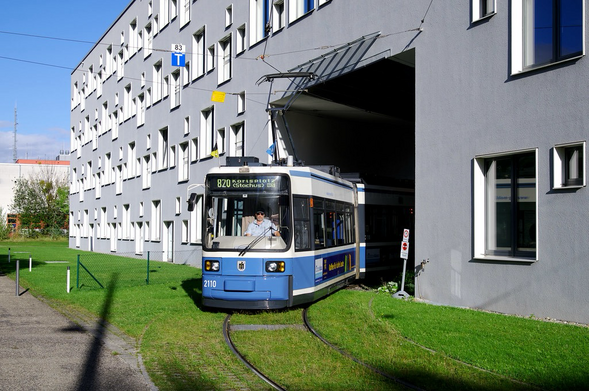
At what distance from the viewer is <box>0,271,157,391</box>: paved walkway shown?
7664 mm

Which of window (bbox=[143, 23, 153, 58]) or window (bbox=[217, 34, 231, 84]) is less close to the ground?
window (bbox=[143, 23, 153, 58])

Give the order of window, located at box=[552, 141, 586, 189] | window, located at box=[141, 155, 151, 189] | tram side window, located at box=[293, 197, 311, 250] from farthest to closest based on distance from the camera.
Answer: window, located at box=[141, 155, 151, 189], tram side window, located at box=[293, 197, 311, 250], window, located at box=[552, 141, 586, 189]

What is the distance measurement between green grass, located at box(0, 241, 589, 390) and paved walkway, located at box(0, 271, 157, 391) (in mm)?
310

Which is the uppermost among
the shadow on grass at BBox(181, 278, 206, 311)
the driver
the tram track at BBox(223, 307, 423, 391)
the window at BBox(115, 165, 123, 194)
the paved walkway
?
the window at BBox(115, 165, 123, 194)

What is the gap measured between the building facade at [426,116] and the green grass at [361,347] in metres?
1.36

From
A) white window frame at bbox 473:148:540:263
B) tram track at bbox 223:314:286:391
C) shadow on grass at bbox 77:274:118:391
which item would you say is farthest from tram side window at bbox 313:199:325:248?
shadow on grass at bbox 77:274:118:391

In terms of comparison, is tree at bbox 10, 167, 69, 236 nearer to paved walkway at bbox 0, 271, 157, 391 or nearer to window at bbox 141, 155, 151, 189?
window at bbox 141, 155, 151, 189

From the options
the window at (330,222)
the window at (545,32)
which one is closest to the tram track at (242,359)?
the window at (330,222)

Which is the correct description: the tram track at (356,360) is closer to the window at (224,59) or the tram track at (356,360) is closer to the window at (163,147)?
the window at (224,59)

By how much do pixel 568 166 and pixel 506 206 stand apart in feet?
5.90

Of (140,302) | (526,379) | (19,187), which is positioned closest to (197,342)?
(526,379)

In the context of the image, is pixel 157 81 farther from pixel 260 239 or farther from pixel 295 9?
pixel 260 239

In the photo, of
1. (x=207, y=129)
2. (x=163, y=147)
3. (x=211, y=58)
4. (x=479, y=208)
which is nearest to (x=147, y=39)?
(x=163, y=147)

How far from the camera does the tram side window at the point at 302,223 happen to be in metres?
13.0
